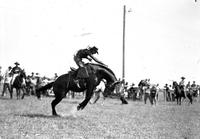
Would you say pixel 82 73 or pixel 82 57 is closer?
pixel 82 73

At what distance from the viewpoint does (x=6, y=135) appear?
30.4ft

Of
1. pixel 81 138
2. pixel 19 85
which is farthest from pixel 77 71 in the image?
pixel 19 85

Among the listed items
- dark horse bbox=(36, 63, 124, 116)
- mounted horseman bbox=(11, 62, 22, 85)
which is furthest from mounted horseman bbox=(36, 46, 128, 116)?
mounted horseman bbox=(11, 62, 22, 85)

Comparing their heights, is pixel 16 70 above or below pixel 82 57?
above

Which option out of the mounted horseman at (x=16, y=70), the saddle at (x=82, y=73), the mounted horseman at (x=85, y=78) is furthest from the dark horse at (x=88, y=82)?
the mounted horseman at (x=16, y=70)

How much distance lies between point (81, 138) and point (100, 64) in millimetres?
5552

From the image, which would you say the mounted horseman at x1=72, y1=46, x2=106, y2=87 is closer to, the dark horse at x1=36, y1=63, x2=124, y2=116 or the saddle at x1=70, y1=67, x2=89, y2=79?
the saddle at x1=70, y1=67, x2=89, y2=79

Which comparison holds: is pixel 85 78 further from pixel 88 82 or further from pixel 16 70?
pixel 16 70

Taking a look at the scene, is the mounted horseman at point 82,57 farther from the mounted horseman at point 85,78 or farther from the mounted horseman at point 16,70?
the mounted horseman at point 16,70

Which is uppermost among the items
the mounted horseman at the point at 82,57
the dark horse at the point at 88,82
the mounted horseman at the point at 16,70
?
the mounted horseman at the point at 16,70

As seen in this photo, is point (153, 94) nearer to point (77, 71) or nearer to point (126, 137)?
point (77, 71)

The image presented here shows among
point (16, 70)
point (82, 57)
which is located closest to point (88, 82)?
point (82, 57)

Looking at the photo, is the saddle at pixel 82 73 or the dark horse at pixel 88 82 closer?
the saddle at pixel 82 73

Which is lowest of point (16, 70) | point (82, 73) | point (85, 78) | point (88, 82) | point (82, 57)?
point (88, 82)
